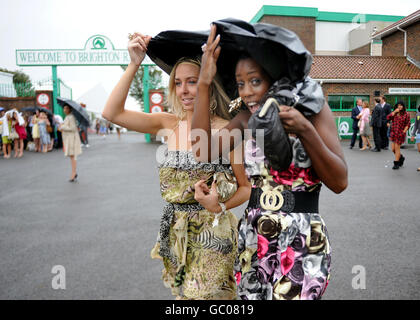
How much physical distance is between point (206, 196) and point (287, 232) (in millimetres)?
475

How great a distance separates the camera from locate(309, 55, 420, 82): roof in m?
22.5

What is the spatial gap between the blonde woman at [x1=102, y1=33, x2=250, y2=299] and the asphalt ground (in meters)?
1.34

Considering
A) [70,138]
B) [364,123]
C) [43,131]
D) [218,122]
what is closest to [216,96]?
[218,122]

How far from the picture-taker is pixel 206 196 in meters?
1.79

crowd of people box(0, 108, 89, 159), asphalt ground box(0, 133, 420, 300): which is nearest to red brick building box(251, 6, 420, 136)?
asphalt ground box(0, 133, 420, 300)

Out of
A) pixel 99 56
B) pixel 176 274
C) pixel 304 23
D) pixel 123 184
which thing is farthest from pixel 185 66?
pixel 304 23

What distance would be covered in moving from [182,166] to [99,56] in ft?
62.5

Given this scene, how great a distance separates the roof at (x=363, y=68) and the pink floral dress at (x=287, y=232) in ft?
72.8

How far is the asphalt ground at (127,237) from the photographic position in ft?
11.0

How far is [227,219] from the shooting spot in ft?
6.93

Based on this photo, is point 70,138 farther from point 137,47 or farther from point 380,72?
point 380,72

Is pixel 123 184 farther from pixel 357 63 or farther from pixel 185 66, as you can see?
pixel 357 63

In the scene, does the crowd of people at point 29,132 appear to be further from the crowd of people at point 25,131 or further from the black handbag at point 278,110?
the black handbag at point 278,110
